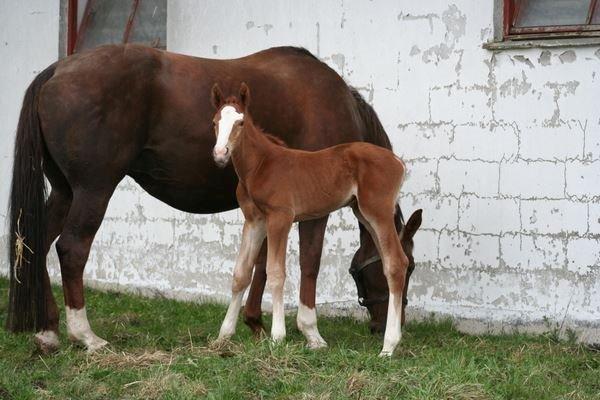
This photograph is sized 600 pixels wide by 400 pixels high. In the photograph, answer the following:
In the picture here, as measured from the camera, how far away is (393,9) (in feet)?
29.5

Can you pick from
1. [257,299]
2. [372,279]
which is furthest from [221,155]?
[372,279]

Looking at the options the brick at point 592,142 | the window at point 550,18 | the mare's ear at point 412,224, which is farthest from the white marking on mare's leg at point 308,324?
the window at point 550,18

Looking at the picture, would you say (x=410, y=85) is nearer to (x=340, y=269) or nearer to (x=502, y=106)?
(x=502, y=106)

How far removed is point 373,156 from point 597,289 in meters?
2.20

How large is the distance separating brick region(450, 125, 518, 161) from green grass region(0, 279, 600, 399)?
1557mm

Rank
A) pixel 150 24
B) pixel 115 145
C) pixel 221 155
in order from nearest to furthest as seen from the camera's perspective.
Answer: pixel 221 155, pixel 115 145, pixel 150 24

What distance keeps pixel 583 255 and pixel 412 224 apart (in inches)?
54.0

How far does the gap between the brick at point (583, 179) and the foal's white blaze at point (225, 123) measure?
2.84 metres

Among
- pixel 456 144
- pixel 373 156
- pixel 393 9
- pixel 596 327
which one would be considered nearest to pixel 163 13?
pixel 393 9

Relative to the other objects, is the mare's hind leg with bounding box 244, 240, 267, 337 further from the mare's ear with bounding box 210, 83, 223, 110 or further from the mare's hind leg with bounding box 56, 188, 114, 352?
the mare's ear with bounding box 210, 83, 223, 110

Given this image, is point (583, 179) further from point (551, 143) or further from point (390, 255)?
point (390, 255)

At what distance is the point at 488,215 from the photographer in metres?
8.49

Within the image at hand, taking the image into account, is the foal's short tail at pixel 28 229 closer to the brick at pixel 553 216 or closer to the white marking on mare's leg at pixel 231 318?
the white marking on mare's leg at pixel 231 318

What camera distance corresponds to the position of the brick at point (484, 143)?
8414 mm
